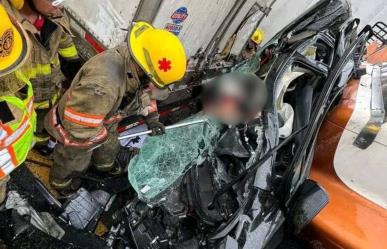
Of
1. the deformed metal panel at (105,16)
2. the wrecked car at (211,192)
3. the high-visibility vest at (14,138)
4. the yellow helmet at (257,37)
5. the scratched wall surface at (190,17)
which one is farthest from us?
the yellow helmet at (257,37)

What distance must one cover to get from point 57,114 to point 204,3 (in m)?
3.42

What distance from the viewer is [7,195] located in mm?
2762

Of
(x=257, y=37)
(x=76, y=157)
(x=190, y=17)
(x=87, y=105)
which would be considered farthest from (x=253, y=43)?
(x=87, y=105)

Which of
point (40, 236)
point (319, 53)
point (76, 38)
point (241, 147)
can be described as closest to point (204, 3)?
point (76, 38)

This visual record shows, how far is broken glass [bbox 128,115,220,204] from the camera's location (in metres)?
3.03

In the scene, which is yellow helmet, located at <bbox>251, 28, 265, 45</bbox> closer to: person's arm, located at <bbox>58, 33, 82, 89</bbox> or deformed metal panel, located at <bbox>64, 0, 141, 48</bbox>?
deformed metal panel, located at <bbox>64, 0, 141, 48</bbox>

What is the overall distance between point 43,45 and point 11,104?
4.53 feet

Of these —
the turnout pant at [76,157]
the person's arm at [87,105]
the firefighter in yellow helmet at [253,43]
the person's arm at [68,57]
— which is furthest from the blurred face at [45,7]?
the firefighter in yellow helmet at [253,43]

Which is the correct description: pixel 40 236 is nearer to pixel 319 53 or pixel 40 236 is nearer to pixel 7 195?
pixel 7 195

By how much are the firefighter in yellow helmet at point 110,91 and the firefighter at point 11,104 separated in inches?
31.1

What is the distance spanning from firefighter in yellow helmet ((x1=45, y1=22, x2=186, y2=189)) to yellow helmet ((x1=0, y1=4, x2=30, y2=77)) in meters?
0.97

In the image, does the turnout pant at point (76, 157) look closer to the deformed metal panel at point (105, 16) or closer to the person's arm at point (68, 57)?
the person's arm at point (68, 57)

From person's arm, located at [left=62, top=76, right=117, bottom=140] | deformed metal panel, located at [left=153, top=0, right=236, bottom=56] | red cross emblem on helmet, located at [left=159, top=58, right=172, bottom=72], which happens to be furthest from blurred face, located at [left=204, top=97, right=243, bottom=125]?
deformed metal panel, located at [left=153, top=0, right=236, bottom=56]

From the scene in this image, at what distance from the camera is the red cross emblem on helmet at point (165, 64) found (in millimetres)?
3117
